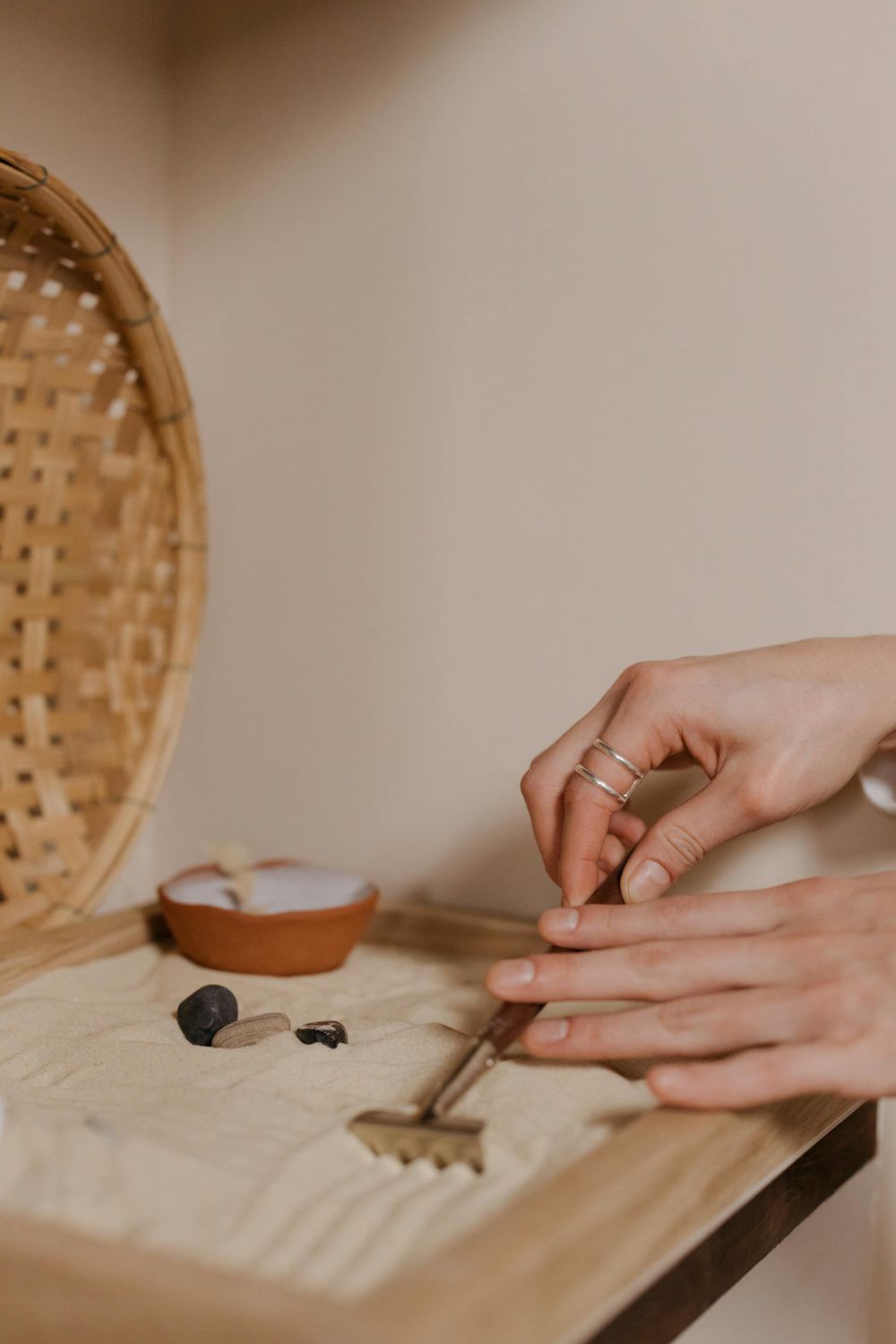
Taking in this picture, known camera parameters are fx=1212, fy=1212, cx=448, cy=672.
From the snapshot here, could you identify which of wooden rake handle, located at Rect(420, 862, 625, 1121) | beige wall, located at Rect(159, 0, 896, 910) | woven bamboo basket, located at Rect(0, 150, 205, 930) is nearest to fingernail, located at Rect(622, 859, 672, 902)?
wooden rake handle, located at Rect(420, 862, 625, 1121)

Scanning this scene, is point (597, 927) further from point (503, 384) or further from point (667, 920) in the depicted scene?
point (503, 384)

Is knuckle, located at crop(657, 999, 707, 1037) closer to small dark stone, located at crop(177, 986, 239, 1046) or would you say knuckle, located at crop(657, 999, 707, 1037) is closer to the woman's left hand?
the woman's left hand

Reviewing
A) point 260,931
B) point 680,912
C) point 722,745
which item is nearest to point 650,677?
point 722,745

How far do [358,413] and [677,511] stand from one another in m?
0.36

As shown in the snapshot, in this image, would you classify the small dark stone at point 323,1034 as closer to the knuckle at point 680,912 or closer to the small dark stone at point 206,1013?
the small dark stone at point 206,1013

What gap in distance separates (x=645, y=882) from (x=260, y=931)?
0.34 meters

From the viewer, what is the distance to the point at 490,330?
3.78ft

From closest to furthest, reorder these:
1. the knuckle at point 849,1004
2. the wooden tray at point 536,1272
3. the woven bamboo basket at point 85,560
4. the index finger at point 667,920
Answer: the wooden tray at point 536,1272
the knuckle at point 849,1004
the index finger at point 667,920
the woven bamboo basket at point 85,560

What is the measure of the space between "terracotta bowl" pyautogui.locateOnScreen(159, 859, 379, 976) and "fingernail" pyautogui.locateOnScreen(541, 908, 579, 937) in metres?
0.27

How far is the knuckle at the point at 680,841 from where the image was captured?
84 centimetres

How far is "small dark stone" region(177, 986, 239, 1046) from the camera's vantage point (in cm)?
85

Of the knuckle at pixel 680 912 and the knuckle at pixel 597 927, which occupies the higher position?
the knuckle at pixel 680 912

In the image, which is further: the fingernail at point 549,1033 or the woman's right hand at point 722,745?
the woman's right hand at point 722,745

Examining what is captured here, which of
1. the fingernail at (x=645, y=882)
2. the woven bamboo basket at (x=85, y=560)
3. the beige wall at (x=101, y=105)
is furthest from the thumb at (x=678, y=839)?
the beige wall at (x=101, y=105)
